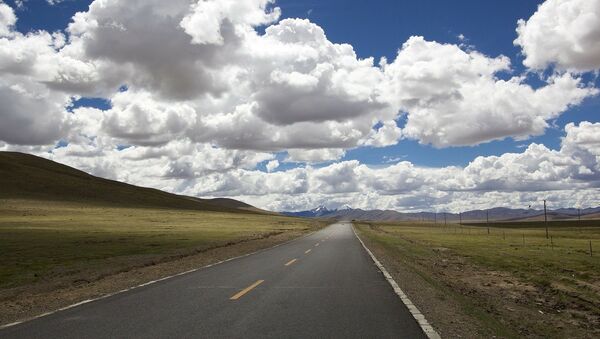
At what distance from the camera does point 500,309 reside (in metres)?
12.2

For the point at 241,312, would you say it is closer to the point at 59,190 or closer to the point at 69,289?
the point at 69,289

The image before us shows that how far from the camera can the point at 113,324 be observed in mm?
9023

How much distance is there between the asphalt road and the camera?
8398 millimetres

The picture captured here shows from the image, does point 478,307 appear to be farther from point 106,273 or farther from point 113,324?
point 106,273

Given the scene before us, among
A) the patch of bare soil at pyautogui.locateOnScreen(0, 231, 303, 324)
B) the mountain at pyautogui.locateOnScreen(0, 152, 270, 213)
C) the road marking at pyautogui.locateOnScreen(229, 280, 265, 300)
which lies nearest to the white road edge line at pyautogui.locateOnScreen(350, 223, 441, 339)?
the road marking at pyautogui.locateOnScreen(229, 280, 265, 300)

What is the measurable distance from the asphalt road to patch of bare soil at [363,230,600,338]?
0.78 m

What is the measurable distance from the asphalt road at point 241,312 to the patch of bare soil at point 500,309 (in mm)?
777

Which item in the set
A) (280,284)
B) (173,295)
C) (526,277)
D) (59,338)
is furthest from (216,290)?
(526,277)

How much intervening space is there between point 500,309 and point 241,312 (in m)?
6.75

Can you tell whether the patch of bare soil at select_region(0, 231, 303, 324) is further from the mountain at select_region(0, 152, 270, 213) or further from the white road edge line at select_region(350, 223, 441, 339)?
the mountain at select_region(0, 152, 270, 213)

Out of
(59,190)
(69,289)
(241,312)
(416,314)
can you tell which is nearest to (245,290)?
(241,312)

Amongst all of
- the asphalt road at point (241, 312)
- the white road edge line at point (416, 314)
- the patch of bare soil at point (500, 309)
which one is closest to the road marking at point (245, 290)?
the asphalt road at point (241, 312)

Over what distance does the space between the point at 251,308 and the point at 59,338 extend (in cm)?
390

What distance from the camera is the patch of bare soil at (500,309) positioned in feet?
30.9
